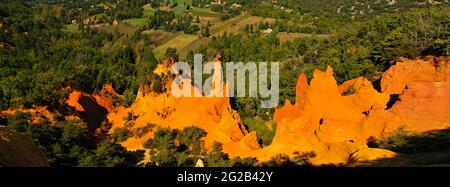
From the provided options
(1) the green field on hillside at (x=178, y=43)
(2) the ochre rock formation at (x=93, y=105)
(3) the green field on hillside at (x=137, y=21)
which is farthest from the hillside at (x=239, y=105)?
(3) the green field on hillside at (x=137, y=21)

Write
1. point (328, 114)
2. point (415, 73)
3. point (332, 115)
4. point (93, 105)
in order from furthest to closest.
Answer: point (93, 105), point (415, 73), point (328, 114), point (332, 115)

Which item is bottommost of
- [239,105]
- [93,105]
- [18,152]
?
[93,105]

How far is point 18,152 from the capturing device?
60.9 feet

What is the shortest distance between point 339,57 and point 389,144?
3674 centimetres

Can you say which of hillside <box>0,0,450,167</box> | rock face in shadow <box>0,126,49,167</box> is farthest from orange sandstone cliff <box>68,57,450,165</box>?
rock face in shadow <box>0,126,49,167</box>

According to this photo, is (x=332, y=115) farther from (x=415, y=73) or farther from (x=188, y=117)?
(x=188, y=117)

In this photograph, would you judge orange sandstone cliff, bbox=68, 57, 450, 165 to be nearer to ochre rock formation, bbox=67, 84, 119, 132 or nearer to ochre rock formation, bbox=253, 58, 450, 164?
ochre rock formation, bbox=253, 58, 450, 164

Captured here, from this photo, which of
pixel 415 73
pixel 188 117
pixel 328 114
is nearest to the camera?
pixel 328 114

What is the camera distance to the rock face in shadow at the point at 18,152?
57.8 ft

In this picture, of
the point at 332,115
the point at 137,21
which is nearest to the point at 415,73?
the point at 332,115

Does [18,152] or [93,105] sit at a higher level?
[18,152]
